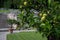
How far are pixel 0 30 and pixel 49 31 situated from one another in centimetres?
1093

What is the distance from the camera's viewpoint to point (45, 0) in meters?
1.19

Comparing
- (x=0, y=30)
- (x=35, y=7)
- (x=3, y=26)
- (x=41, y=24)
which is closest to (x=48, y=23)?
(x=41, y=24)

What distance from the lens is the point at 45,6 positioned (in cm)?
127

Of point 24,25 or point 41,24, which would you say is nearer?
point 41,24

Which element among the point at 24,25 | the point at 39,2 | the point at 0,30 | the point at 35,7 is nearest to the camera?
the point at 39,2

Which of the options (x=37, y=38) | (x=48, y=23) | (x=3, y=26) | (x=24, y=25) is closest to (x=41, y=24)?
(x=48, y=23)

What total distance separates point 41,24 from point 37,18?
3.8 inches

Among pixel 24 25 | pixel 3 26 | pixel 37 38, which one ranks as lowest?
pixel 3 26

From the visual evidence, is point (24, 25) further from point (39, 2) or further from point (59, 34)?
point (59, 34)

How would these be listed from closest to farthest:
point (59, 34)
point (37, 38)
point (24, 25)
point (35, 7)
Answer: point (59, 34) < point (35, 7) < point (24, 25) < point (37, 38)

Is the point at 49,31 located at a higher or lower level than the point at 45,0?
lower

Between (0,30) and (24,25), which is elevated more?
(24,25)

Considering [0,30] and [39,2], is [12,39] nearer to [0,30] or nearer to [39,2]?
[0,30]

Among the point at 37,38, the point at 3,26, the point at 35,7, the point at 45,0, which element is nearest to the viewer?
the point at 45,0
